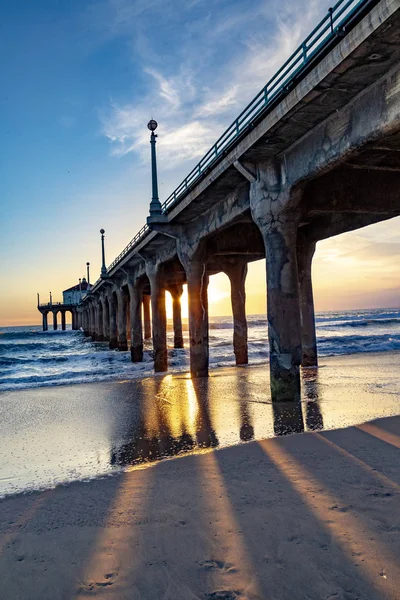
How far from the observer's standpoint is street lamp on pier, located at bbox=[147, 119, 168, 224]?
16203mm

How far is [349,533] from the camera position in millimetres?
3285

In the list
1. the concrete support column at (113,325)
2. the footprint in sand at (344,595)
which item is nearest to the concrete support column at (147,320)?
the concrete support column at (113,325)

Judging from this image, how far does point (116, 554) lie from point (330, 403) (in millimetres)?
7059

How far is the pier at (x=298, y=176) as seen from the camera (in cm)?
636

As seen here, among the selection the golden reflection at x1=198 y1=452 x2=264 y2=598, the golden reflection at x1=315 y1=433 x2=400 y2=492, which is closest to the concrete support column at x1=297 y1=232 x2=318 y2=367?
the golden reflection at x1=315 y1=433 x2=400 y2=492

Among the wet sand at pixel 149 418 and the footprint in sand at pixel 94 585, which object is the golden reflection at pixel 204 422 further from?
the footprint in sand at pixel 94 585

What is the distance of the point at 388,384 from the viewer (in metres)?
11.9

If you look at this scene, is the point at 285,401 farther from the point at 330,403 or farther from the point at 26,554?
the point at 26,554

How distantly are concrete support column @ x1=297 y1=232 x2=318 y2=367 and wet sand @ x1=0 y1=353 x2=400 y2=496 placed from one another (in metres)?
2.19

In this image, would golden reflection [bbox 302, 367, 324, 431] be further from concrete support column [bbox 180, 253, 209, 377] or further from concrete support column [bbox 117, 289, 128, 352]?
concrete support column [bbox 117, 289, 128, 352]

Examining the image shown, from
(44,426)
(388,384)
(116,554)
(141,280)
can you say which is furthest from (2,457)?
(141,280)

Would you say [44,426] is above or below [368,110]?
below

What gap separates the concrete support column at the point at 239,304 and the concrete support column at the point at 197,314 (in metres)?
4.83

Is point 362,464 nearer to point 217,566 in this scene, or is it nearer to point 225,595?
point 217,566
